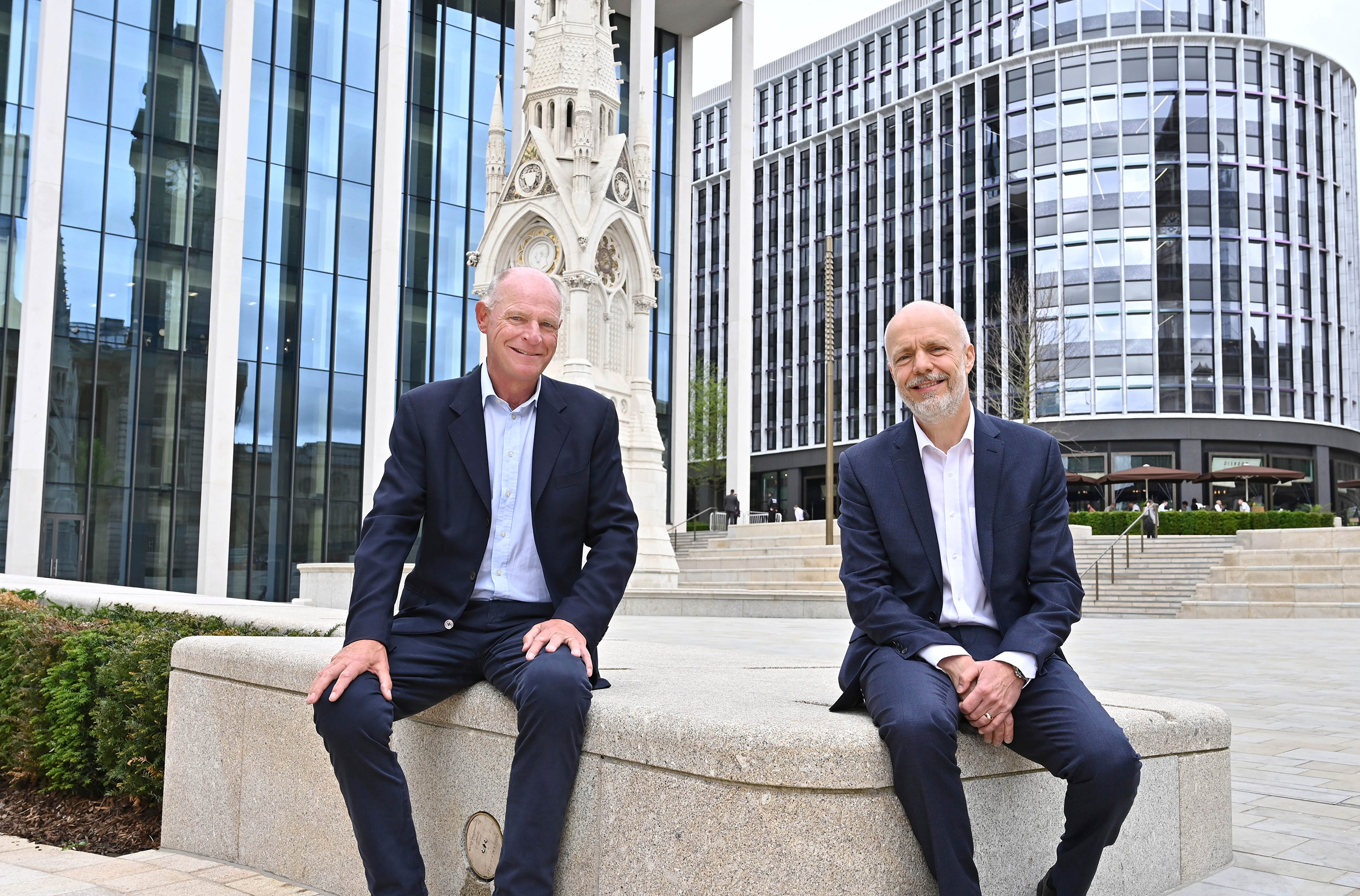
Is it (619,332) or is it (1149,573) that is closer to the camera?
(619,332)

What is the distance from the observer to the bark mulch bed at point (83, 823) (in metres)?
5.05

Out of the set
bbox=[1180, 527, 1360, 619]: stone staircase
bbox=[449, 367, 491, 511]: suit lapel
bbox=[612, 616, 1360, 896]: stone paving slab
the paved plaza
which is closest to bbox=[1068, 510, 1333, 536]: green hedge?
bbox=[1180, 527, 1360, 619]: stone staircase

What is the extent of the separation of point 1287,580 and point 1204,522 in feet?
31.0

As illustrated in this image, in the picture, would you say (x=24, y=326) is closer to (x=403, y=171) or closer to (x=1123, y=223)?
(x=403, y=171)

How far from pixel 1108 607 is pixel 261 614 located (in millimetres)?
19549

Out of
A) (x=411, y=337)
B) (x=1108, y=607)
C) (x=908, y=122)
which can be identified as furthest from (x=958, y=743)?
(x=908, y=122)

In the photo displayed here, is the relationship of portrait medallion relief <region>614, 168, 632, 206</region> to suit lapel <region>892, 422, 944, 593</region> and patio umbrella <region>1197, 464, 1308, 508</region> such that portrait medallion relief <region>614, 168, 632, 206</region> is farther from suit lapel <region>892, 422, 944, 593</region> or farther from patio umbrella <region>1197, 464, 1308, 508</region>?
patio umbrella <region>1197, 464, 1308, 508</region>

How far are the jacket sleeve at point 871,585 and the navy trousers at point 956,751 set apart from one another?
66 mm

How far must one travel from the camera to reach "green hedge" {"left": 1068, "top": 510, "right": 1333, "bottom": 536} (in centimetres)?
3086

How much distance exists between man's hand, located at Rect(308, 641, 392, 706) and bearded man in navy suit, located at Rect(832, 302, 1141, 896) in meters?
1.41

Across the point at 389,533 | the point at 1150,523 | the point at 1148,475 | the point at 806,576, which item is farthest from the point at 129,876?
the point at 1148,475

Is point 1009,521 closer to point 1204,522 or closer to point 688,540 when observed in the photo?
point 1204,522

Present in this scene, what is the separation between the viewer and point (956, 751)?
121 inches

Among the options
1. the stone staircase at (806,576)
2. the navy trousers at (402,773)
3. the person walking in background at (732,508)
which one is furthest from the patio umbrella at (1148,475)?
the navy trousers at (402,773)
